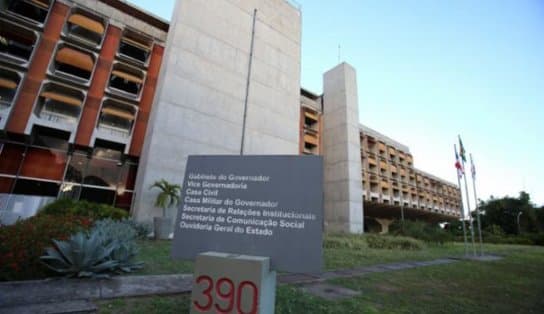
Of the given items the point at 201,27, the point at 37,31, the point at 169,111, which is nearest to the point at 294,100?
the point at 201,27

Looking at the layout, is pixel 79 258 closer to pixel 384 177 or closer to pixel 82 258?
pixel 82 258

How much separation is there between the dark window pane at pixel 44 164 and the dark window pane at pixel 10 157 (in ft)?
0.93

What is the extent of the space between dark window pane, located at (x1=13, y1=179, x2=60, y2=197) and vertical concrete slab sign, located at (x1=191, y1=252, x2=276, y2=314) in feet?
47.6

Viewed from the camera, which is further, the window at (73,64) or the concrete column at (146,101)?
the concrete column at (146,101)

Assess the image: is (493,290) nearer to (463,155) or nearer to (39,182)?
(463,155)

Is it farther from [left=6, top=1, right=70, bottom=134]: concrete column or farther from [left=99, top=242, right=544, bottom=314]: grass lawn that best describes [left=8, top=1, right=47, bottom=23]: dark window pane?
[left=99, top=242, right=544, bottom=314]: grass lawn

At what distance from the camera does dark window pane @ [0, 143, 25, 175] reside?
11477 mm

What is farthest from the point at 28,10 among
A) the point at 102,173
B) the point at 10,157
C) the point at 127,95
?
the point at 102,173

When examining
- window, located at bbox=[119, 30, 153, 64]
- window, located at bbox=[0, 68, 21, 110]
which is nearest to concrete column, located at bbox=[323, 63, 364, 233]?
window, located at bbox=[119, 30, 153, 64]

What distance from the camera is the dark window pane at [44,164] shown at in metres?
11.9

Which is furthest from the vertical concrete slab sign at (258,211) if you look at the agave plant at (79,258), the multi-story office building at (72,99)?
the multi-story office building at (72,99)

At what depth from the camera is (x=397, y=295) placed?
12.6 ft

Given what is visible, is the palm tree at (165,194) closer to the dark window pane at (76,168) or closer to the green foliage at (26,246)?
the dark window pane at (76,168)

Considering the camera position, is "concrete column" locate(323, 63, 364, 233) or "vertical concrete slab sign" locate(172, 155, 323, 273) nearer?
"vertical concrete slab sign" locate(172, 155, 323, 273)
